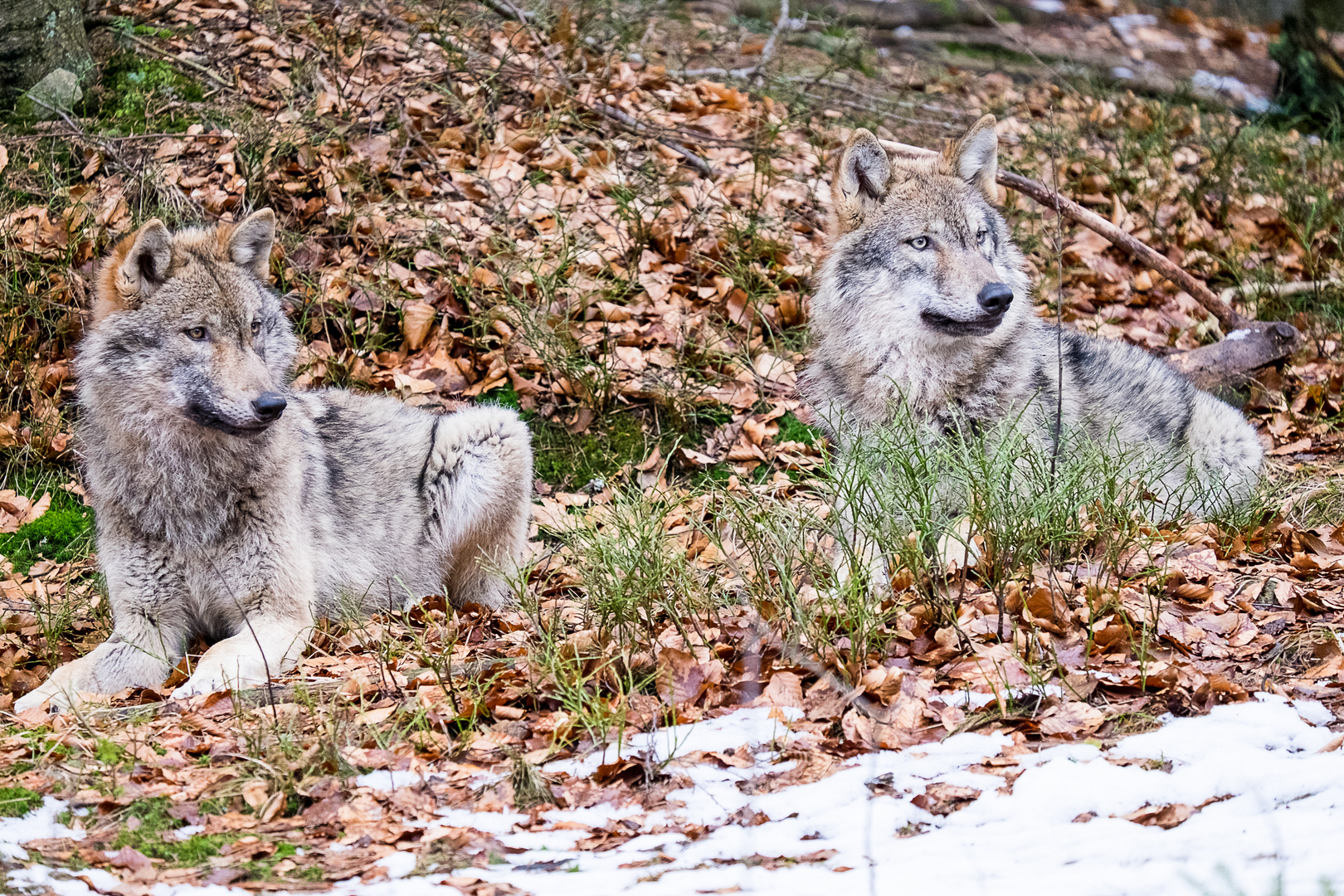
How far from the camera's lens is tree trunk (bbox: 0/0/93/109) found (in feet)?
25.2

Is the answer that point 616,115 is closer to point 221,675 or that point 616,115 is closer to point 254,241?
point 254,241

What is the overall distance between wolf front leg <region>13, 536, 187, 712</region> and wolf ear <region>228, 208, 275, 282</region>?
140cm

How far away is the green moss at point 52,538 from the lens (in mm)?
6250

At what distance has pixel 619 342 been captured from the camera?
753 centimetres

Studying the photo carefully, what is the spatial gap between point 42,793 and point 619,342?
466cm

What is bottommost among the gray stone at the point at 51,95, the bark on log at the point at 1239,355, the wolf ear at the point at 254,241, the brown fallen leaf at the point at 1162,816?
the brown fallen leaf at the point at 1162,816

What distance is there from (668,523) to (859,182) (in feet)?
6.94

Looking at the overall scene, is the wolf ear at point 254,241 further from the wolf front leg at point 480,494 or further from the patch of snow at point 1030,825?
the patch of snow at point 1030,825

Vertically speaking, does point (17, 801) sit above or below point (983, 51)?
below

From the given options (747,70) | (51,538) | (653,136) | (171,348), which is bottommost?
(51,538)

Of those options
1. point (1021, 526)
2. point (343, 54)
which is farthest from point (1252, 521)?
point (343, 54)

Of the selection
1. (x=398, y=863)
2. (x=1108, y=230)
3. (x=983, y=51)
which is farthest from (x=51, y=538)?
(x=983, y=51)

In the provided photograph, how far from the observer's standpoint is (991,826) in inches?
124

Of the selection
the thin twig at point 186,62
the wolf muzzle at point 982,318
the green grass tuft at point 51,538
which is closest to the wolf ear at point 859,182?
the wolf muzzle at point 982,318
